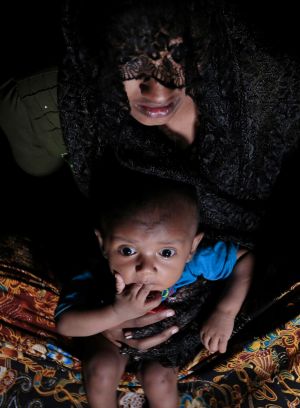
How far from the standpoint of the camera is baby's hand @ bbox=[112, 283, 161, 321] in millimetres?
1086

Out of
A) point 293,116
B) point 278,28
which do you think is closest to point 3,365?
point 293,116

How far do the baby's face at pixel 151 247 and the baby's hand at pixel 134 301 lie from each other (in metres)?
0.02

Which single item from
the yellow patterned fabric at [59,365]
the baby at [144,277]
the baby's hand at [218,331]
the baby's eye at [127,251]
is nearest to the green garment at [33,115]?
the baby at [144,277]

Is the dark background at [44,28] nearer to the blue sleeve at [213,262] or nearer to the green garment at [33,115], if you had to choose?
the green garment at [33,115]

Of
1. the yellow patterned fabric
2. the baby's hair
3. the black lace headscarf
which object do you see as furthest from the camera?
the yellow patterned fabric

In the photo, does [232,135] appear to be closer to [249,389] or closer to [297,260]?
[297,260]

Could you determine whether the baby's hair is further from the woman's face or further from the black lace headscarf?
the woman's face

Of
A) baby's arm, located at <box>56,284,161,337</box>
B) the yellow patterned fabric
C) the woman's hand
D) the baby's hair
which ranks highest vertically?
the baby's hair

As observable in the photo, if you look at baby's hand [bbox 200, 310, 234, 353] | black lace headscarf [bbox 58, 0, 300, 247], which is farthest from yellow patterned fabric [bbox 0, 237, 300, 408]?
black lace headscarf [bbox 58, 0, 300, 247]

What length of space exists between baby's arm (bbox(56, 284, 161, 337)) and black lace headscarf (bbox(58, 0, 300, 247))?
296mm

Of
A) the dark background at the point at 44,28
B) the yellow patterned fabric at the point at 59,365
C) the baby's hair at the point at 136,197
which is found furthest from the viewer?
the yellow patterned fabric at the point at 59,365

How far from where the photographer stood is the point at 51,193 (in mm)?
1735

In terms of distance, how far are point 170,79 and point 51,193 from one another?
88 centimetres

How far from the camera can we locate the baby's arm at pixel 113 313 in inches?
42.9
